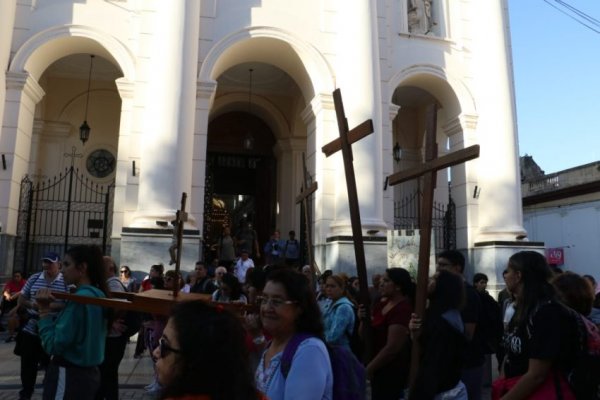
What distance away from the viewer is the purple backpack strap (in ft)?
8.01

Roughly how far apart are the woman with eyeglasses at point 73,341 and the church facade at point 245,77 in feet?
28.3

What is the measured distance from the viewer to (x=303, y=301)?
8.75 feet

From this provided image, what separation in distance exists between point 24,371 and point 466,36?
575 inches

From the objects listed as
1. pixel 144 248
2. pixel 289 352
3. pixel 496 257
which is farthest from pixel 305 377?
pixel 496 257

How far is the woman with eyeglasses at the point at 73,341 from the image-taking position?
11.8 feet

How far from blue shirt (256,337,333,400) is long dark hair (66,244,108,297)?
6.15 feet

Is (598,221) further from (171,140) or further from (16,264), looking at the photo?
(16,264)

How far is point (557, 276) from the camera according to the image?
347cm

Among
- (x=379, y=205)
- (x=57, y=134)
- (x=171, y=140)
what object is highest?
(x=57, y=134)

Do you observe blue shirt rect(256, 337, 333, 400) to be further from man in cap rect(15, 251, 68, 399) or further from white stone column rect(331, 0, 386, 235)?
white stone column rect(331, 0, 386, 235)

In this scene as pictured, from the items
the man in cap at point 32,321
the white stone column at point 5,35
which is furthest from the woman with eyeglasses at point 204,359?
the white stone column at point 5,35

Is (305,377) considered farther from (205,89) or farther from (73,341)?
(205,89)

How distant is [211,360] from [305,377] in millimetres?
697

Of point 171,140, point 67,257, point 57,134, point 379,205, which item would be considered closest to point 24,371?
point 67,257
